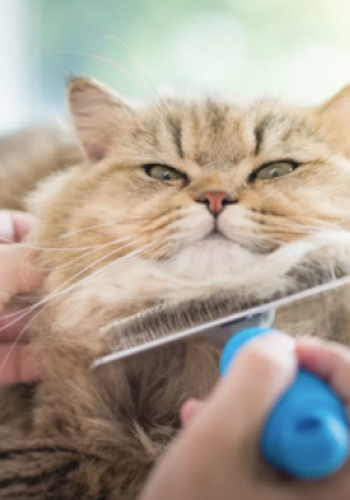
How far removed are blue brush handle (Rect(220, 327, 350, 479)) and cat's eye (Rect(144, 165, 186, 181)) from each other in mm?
491

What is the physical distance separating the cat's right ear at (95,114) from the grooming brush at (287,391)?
454 millimetres

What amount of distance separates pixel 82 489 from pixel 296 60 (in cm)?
105

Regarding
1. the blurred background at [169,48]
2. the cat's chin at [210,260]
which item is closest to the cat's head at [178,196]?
the cat's chin at [210,260]

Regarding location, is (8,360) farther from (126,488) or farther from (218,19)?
(218,19)

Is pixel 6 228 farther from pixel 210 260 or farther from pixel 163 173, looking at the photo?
pixel 210 260

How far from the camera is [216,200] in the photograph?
31.1 inches

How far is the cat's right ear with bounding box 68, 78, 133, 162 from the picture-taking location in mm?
1022

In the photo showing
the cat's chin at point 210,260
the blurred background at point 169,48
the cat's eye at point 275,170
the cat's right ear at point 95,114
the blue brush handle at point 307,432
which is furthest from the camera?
the blurred background at point 169,48

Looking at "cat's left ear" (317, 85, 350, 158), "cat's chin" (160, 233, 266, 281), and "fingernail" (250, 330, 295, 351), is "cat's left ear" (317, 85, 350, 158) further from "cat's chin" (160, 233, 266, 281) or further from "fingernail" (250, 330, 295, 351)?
"fingernail" (250, 330, 295, 351)

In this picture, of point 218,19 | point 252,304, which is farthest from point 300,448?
point 218,19

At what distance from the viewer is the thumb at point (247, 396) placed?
0.46 meters

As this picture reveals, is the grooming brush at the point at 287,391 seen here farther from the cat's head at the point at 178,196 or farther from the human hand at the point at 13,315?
the human hand at the point at 13,315

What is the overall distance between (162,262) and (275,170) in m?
0.26

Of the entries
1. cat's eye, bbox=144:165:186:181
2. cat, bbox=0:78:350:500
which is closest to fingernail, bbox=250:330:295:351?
cat, bbox=0:78:350:500
